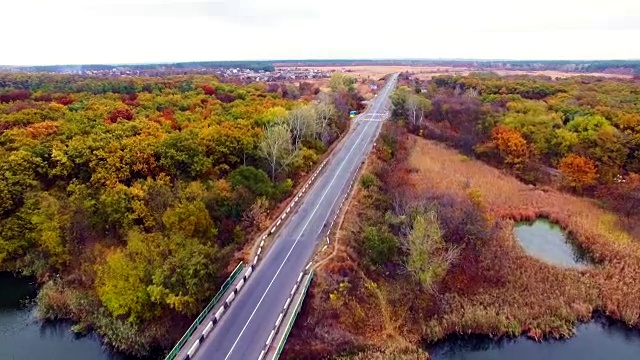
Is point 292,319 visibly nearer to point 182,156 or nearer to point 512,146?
point 182,156

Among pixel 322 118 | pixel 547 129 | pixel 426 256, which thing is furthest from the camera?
pixel 547 129

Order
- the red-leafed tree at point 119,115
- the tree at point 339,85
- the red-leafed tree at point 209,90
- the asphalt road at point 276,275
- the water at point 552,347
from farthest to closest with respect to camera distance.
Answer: the tree at point 339,85, the red-leafed tree at point 209,90, the red-leafed tree at point 119,115, the water at point 552,347, the asphalt road at point 276,275

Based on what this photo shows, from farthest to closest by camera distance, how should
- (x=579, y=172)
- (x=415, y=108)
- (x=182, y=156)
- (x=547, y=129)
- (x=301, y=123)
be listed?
1. (x=415, y=108)
2. (x=547, y=129)
3. (x=301, y=123)
4. (x=579, y=172)
5. (x=182, y=156)

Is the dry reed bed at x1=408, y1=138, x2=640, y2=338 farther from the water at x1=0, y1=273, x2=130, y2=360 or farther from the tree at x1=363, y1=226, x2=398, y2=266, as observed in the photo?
the water at x1=0, y1=273, x2=130, y2=360

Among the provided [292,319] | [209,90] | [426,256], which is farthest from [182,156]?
[209,90]

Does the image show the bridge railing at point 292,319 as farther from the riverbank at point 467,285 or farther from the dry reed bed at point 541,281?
the dry reed bed at point 541,281

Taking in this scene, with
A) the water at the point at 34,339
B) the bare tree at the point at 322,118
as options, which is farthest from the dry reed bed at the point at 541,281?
the water at the point at 34,339

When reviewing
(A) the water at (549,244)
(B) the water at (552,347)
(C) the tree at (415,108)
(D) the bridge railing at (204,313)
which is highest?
(C) the tree at (415,108)
